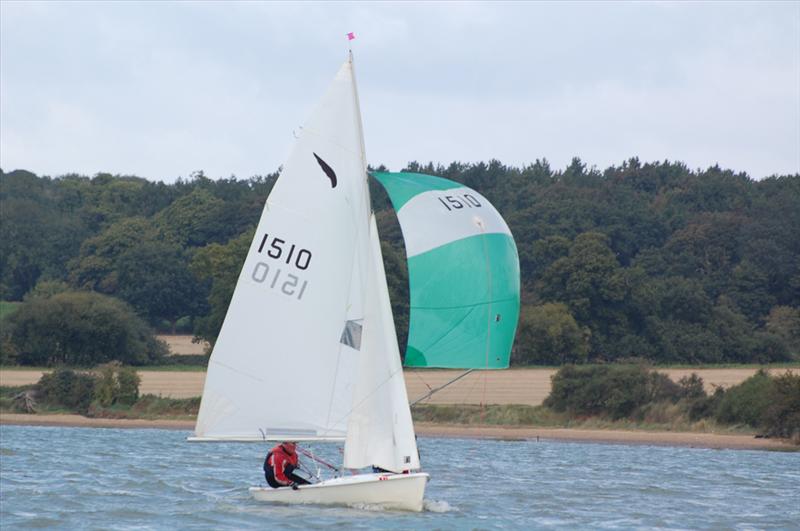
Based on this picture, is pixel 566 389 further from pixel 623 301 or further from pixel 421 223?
pixel 421 223

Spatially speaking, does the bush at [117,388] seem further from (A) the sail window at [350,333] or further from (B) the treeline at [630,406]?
(A) the sail window at [350,333]

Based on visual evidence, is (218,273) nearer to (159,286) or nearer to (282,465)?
(159,286)

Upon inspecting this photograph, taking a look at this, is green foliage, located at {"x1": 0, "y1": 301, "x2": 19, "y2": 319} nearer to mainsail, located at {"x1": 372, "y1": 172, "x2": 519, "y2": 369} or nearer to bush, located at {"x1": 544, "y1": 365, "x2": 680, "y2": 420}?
bush, located at {"x1": 544, "y1": 365, "x2": 680, "y2": 420}

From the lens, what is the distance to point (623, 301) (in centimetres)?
6084

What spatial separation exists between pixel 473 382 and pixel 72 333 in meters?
16.5

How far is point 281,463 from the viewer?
66.3ft

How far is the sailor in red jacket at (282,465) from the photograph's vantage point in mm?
20188

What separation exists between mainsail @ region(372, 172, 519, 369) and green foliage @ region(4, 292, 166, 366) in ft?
132

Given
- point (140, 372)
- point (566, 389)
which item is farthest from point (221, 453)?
point (140, 372)

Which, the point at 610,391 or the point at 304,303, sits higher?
the point at 304,303

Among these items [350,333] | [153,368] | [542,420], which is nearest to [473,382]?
[542,420]

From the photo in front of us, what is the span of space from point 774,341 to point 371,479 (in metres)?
43.6

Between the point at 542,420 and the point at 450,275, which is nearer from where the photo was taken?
the point at 450,275

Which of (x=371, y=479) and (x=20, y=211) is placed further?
(x=20, y=211)
